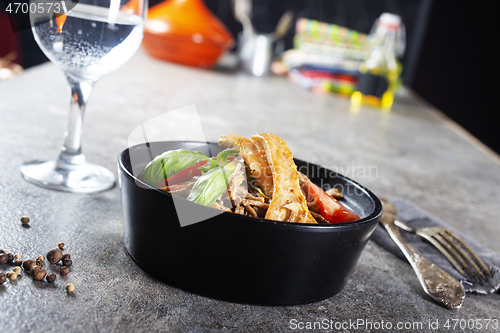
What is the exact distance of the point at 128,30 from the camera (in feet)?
2.19

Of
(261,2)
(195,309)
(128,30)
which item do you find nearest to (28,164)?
(128,30)

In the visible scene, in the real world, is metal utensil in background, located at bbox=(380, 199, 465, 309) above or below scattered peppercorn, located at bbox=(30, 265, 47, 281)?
below

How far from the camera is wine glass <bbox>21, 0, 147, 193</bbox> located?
0.62m

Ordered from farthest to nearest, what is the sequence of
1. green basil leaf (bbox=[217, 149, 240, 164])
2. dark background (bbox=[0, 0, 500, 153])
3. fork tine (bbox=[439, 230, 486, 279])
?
dark background (bbox=[0, 0, 500, 153]), fork tine (bbox=[439, 230, 486, 279]), green basil leaf (bbox=[217, 149, 240, 164])

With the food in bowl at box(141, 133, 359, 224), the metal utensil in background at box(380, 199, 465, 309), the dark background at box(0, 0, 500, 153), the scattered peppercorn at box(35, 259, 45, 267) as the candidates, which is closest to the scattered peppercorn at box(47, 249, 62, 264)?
the scattered peppercorn at box(35, 259, 45, 267)

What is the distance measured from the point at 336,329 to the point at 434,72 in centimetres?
400

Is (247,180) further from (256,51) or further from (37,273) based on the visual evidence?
(256,51)

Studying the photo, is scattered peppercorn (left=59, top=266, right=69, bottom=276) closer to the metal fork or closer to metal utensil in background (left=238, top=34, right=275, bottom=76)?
the metal fork

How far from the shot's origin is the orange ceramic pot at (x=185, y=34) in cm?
205

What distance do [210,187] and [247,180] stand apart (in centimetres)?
9

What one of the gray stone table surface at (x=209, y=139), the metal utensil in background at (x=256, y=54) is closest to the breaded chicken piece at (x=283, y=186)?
the gray stone table surface at (x=209, y=139)

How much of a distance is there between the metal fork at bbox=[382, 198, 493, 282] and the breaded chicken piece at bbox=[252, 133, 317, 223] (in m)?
0.30

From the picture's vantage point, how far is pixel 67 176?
72cm

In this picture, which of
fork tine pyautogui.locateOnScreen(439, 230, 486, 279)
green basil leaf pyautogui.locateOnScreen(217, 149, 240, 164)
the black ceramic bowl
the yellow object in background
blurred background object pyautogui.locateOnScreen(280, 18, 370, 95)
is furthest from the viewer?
blurred background object pyautogui.locateOnScreen(280, 18, 370, 95)
